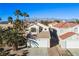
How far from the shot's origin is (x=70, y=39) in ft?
12.5

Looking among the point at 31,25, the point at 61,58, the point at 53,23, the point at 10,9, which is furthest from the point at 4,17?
the point at 61,58

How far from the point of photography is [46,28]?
151 inches

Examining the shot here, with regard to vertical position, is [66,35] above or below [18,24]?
below

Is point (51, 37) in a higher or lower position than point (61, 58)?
higher

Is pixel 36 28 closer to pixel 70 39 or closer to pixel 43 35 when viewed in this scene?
pixel 43 35

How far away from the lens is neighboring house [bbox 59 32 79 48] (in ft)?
12.5

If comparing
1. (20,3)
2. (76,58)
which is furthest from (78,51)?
(20,3)

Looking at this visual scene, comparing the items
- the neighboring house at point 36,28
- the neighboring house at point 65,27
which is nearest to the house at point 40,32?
the neighboring house at point 36,28

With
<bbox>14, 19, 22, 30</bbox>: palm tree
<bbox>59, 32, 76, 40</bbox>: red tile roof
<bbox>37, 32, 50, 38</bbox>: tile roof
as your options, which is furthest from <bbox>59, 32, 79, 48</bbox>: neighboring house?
<bbox>14, 19, 22, 30</bbox>: palm tree

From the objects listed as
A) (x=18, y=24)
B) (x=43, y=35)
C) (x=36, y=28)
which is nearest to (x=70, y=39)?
(x=43, y=35)

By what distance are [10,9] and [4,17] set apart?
0.13 m

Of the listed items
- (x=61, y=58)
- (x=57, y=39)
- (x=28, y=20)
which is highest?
(x=28, y=20)

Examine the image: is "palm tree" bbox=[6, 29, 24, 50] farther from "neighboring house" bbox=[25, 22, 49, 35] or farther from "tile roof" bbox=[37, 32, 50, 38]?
"tile roof" bbox=[37, 32, 50, 38]

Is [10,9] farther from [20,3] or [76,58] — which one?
[76,58]
